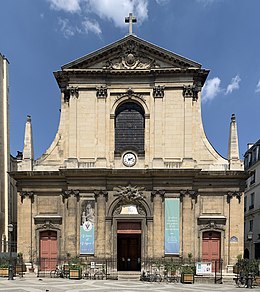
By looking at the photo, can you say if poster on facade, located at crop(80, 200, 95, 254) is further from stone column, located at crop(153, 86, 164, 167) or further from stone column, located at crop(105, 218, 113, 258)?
stone column, located at crop(153, 86, 164, 167)

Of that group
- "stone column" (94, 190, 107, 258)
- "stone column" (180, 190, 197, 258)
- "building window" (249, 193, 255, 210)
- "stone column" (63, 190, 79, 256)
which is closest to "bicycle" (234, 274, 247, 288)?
"stone column" (180, 190, 197, 258)

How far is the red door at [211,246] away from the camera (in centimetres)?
3009

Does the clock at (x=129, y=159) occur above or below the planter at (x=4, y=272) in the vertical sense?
above

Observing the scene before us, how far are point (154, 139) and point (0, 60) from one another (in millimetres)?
17659

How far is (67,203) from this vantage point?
3042 centimetres

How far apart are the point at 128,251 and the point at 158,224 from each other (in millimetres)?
3511

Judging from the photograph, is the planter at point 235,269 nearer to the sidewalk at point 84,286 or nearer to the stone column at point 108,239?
the sidewalk at point 84,286

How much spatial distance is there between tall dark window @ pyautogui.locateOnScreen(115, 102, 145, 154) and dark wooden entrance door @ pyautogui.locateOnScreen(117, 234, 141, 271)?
6.26 meters

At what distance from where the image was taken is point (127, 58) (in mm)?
31719

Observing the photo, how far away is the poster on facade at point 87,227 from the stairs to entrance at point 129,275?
2.45 meters

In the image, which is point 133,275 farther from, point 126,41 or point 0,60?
point 0,60

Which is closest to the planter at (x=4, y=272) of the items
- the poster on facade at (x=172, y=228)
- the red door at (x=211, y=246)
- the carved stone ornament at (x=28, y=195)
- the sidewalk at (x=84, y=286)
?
the sidewalk at (x=84, y=286)

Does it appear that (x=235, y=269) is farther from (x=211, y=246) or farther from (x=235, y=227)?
(x=235, y=227)

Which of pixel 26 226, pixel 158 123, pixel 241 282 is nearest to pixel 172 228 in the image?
pixel 241 282
